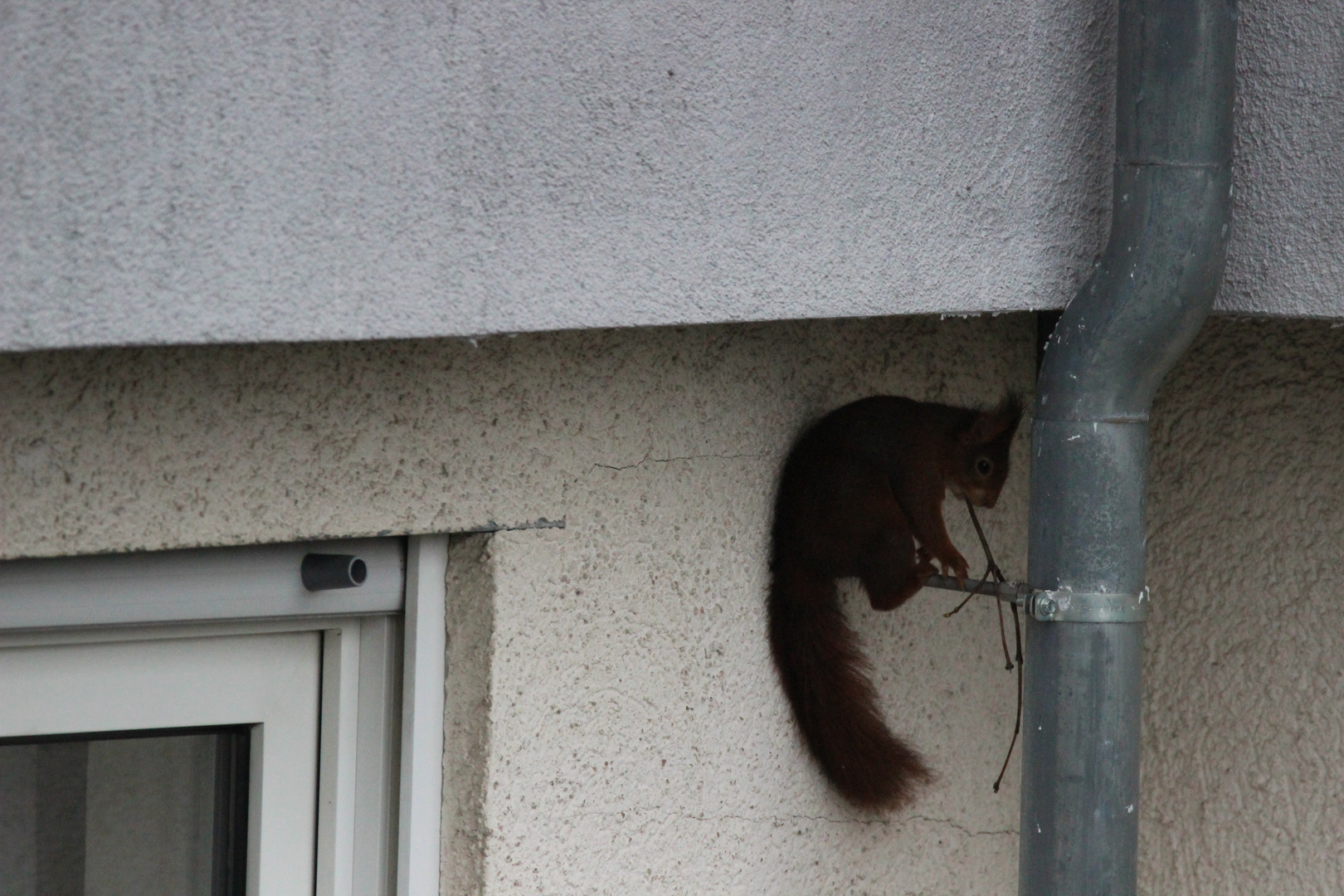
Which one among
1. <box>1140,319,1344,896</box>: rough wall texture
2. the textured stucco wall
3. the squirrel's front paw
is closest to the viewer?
the textured stucco wall

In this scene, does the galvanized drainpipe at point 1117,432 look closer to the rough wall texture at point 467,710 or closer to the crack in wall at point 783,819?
the crack in wall at point 783,819

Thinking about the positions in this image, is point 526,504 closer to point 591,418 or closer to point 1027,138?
point 591,418

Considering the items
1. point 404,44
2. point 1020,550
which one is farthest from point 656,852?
point 404,44

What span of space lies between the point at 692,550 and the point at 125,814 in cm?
69

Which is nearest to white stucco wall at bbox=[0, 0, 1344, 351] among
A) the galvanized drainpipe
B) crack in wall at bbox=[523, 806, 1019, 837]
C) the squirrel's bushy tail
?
the galvanized drainpipe

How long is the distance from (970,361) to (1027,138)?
0.54 m

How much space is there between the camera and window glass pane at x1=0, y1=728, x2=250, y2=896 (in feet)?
Result: 4.52

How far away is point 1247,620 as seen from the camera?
2.12 m

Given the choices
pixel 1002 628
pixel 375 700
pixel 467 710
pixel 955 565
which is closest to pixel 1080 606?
pixel 1002 628

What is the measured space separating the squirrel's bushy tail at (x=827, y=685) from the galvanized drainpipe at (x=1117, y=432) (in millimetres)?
273

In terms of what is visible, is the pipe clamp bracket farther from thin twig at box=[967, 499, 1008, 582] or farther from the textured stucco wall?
the textured stucco wall

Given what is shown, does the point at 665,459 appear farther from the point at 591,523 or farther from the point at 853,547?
the point at 853,547

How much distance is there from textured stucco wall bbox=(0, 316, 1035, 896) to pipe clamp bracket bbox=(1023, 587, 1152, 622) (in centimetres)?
39

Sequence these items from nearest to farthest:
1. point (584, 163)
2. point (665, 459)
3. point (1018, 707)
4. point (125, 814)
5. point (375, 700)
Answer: point (584, 163) < point (125, 814) < point (375, 700) < point (665, 459) < point (1018, 707)
